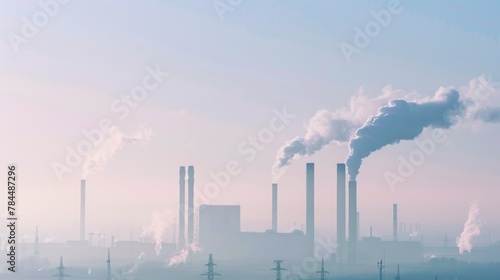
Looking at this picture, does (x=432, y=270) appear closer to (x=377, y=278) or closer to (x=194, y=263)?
(x=377, y=278)

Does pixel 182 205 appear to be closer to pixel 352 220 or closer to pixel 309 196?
pixel 309 196

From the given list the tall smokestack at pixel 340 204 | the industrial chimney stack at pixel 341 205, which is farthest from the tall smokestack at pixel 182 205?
the tall smokestack at pixel 340 204

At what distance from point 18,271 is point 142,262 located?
24068 millimetres

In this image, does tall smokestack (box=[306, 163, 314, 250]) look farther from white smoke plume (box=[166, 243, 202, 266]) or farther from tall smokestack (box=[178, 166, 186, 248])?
white smoke plume (box=[166, 243, 202, 266])

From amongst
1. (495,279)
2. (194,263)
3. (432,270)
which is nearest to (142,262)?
(194,263)

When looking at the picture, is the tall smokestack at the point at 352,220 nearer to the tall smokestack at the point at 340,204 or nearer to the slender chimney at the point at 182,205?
the tall smokestack at the point at 340,204

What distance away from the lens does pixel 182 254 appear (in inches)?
7333

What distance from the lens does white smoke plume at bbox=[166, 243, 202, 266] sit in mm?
185250

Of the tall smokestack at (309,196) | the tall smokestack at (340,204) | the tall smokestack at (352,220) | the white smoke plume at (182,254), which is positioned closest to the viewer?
the tall smokestack at (352,220)

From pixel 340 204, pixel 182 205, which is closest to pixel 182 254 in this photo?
pixel 182 205

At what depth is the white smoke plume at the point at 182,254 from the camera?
185m

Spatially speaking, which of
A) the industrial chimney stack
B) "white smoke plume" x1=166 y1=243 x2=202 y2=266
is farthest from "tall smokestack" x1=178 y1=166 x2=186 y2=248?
the industrial chimney stack

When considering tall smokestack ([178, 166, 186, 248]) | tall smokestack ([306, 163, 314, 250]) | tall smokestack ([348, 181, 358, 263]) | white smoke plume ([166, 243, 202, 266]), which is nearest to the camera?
tall smokestack ([348, 181, 358, 263])

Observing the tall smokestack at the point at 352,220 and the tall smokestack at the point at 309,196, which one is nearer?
the tall smokestack at the point at 352,220
